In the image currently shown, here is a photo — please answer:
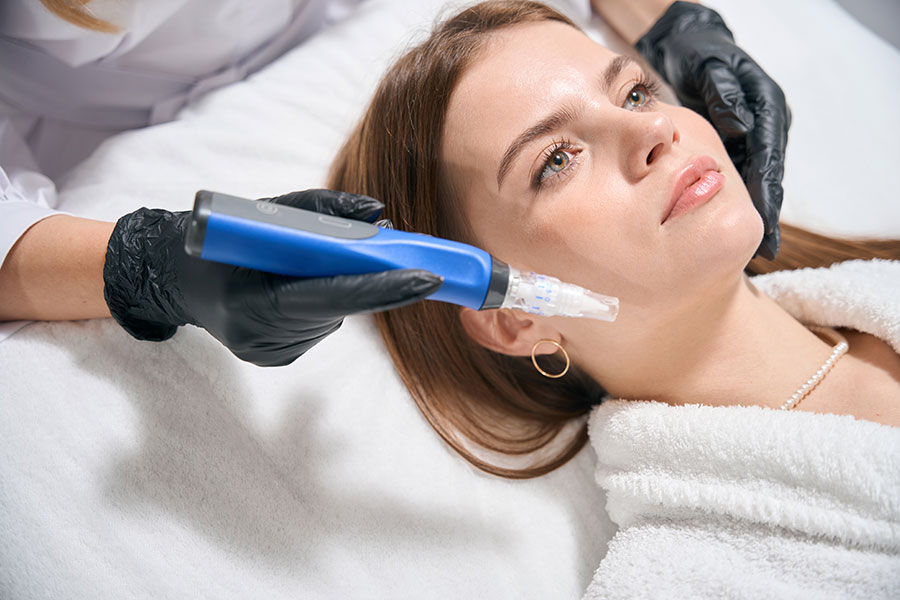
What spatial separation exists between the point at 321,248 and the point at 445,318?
46 centimetres

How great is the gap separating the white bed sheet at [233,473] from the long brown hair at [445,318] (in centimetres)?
4

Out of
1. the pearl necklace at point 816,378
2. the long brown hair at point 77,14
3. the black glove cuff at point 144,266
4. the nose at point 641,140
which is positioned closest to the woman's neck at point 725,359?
the pearl necklace at point 816,378

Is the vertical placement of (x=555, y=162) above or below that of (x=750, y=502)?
above

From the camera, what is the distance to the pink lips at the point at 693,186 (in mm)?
867

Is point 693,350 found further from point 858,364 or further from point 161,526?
point 161,526

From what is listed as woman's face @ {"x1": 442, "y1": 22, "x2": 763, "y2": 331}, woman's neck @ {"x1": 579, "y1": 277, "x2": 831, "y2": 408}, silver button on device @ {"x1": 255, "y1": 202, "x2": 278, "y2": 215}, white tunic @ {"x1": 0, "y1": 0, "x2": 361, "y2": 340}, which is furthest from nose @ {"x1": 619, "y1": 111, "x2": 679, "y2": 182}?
white tunic @ {"x1": 0, "y1": 0, "x2": 361, "y2": 340}

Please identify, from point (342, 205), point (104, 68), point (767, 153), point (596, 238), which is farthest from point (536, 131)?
point (104, 68)

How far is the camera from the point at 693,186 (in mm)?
890

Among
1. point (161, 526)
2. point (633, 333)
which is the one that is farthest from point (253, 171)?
point (633, 333)

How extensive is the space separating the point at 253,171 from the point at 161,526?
2.19ft

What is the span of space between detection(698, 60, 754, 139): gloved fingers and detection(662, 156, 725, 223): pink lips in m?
0.41

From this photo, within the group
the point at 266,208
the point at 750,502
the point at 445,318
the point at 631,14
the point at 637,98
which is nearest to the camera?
the point at 266,208

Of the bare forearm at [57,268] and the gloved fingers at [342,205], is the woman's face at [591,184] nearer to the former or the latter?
the gloved fingers at [342,205]

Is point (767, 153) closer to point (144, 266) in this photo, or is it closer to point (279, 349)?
point (279, 349)
